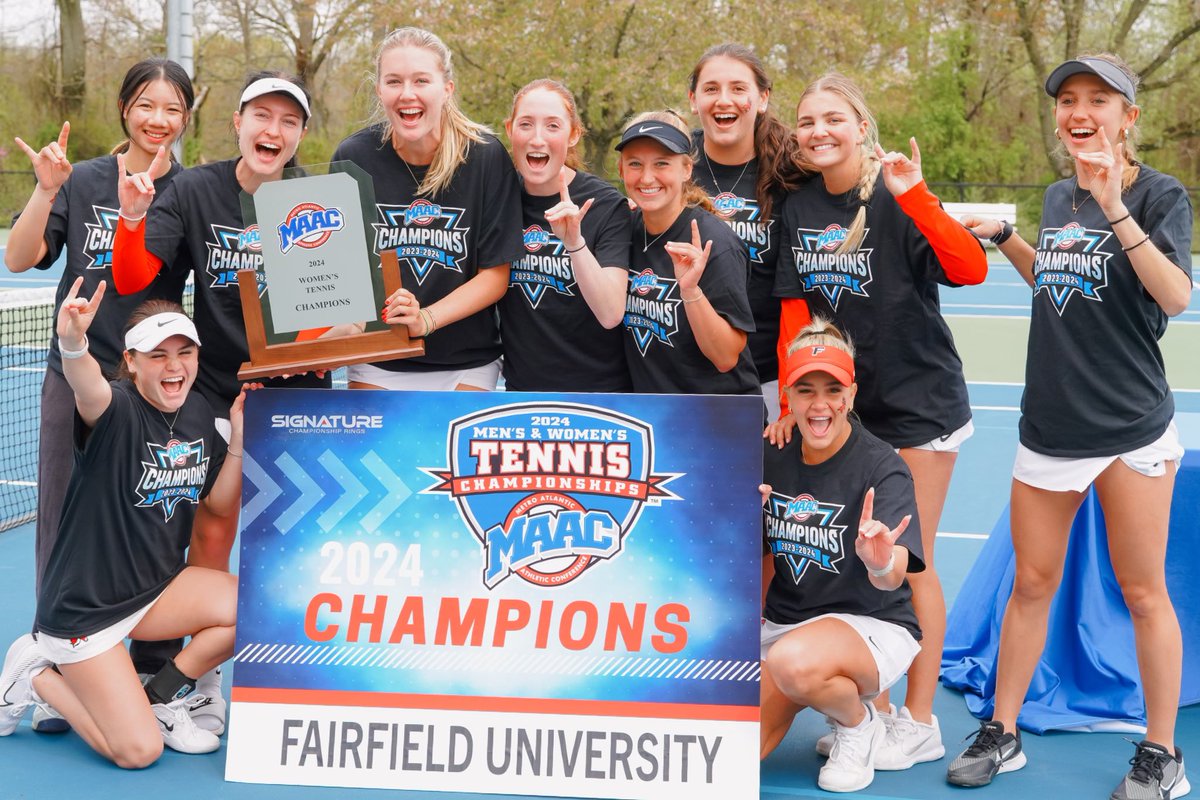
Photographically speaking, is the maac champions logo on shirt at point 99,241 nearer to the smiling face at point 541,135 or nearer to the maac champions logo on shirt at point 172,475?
the maac champions logo on shirt at point 172,475

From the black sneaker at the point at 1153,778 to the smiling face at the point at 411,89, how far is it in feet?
10.8

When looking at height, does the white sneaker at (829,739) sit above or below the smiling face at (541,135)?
below

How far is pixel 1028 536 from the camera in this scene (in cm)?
441

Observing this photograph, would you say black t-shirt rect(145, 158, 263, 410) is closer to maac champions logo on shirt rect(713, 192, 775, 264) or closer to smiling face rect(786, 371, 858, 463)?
A: maac champions logo on shirt rect(713, 192, 775, 264)

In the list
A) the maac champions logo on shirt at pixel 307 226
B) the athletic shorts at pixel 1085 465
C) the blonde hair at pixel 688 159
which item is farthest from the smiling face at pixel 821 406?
the maac champions logo on shirt at pixel 307 226

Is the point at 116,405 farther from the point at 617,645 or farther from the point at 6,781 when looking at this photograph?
the point at 617,645

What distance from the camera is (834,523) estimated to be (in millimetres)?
4277

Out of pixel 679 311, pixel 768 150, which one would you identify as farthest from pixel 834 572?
pixel 768 150

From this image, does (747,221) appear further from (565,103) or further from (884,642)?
(884,642)

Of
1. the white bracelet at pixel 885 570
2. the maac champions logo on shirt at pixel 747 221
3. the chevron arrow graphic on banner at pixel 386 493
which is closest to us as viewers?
the white bracelet at pixel 885 570

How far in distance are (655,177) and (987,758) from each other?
2345mm

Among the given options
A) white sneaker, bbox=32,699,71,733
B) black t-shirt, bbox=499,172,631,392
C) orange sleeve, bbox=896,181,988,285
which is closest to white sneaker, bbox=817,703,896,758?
black t-shirt, bbox=499,172,631,392

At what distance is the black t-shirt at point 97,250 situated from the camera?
475 centimetres

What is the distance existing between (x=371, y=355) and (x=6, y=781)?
1.89 meters
